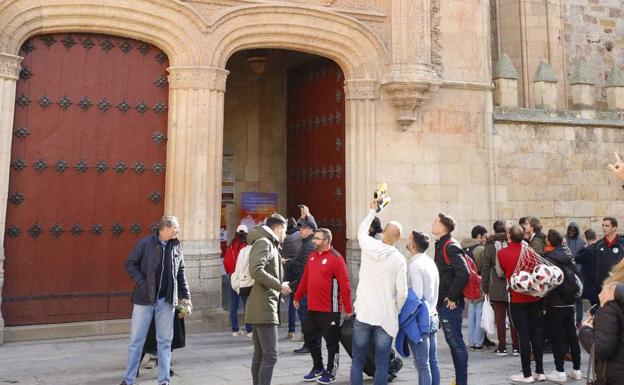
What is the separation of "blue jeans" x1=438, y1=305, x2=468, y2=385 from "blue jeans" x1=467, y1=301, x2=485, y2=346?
2.35m

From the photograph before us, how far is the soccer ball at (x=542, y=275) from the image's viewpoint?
5.31m

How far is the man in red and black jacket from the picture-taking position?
5551 millimetres

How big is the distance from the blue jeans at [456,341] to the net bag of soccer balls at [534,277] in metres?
0.71

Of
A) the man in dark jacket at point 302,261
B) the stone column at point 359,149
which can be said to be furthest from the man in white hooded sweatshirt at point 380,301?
the stone column at point 359,149

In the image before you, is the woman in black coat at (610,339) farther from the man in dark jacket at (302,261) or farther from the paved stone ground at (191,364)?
the man in dark jacket at (302,261)

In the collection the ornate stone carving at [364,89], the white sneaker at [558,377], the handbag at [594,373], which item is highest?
the ornate stone carving at [364,89]

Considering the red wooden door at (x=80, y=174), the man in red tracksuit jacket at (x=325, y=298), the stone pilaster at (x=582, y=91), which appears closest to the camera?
the man in red tracksuit jacket at (x=325, y=298)

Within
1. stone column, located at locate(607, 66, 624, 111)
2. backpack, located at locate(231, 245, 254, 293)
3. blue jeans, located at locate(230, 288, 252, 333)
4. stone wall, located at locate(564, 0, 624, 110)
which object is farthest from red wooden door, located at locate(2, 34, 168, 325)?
stone wall, located at locate(564, 0, 624, 110)

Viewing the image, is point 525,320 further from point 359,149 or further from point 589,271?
point 359,149

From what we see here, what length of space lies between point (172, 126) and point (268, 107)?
15.1ft

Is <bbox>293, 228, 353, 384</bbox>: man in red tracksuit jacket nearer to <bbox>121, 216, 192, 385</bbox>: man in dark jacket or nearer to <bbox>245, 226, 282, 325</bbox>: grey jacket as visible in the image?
<bbox>245, 226, 282, 325</bbox>: grey jacket

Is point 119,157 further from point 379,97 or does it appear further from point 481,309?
point 481,309

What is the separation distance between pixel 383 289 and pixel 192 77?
A: 215 inches

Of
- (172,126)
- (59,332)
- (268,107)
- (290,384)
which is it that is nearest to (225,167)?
(268,107)
